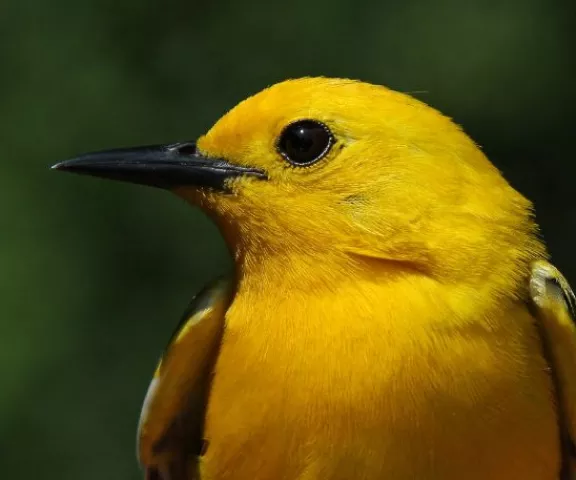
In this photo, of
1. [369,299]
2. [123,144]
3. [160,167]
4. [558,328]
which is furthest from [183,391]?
[123,144]

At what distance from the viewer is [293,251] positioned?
2578 millimetres

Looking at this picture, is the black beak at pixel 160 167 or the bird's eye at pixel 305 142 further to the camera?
the black beak at pixel 160 167

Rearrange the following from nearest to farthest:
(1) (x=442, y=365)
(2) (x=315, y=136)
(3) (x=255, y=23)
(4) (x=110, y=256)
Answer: (1) (x=442, y=365), (2) (x=315, y=136), (4) (x=110, y=256), (3) (x=255, y=23)

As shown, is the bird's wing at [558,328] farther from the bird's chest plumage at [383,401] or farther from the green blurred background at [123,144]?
the green blurred background at [123,144]

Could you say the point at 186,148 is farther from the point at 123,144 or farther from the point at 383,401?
the point at 123,144

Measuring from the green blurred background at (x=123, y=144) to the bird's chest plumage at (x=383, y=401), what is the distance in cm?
406

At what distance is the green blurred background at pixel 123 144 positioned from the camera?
21.2ft

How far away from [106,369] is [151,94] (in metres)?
2.01

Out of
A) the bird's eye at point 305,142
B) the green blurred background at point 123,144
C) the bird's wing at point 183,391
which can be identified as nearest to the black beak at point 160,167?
the bird's eye at point 305,142

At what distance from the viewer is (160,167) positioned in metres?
2.79

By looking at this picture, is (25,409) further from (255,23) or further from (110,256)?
(255,23)

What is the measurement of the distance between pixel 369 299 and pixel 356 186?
0.31 meters

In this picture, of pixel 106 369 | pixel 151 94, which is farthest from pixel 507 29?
pixel 106 369

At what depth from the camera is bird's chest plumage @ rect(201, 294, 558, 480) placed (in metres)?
2.42
